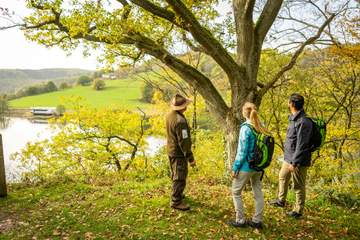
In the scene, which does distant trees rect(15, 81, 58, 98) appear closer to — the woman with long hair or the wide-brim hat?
the wide-brim hat

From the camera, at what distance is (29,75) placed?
245 feet

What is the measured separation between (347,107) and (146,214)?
34.2ft

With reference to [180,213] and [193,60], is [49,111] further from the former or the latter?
[180,213]

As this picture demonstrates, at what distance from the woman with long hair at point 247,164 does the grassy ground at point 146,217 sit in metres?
0.27

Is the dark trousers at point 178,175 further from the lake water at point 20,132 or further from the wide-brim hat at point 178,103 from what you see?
the lake water at point 20,132

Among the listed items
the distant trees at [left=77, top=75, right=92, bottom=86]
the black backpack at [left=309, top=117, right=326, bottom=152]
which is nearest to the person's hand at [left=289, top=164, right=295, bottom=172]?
the black backpack at [left=309, top=117, right=326, bottom=152]

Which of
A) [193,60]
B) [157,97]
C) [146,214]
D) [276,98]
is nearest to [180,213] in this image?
[146,214]

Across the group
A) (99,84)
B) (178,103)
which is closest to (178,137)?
(178,103)

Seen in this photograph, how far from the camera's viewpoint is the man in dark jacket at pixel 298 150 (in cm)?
493

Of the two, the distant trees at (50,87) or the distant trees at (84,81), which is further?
the distant trees at (84,81)

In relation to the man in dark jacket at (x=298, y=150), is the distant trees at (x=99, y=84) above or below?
above

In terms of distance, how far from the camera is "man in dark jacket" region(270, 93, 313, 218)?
4.93 meters

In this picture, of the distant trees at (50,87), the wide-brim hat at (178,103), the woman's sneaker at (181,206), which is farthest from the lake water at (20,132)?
the wide-brim hat at (178,103)

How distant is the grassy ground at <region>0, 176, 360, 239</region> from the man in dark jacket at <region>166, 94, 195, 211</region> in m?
0.59
